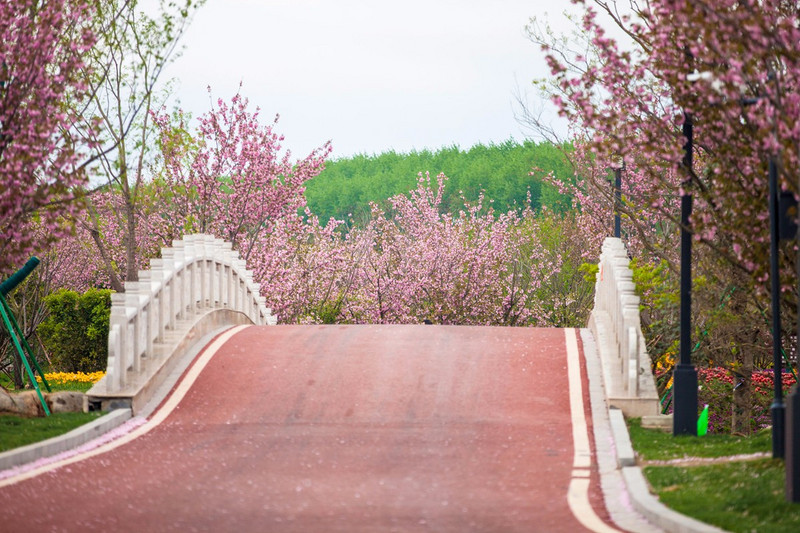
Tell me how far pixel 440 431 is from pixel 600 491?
318 centimetres

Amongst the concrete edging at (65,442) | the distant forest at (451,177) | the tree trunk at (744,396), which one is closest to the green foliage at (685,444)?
the concrete edging at (65,442)

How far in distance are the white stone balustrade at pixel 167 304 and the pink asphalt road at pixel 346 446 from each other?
690 mm

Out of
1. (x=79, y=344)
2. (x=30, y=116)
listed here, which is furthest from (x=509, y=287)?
(x=30, y=116)

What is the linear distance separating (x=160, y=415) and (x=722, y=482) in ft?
23.0

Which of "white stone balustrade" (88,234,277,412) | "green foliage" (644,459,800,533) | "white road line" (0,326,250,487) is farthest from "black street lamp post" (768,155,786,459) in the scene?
"white stone balustrade" (88,234,277,412)

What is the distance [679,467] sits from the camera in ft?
36.6

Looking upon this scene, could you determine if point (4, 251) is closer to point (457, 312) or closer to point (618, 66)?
point (618, 66)

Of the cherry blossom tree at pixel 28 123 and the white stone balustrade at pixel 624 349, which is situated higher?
the cherry blossom tree at pixel 28 123

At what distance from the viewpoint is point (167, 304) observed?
17.4 m

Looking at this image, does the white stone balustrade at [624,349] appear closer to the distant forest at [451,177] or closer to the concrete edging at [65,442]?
the concrete edging at [65,442]

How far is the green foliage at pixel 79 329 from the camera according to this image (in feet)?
88.4

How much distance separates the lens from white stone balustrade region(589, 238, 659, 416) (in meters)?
14.2

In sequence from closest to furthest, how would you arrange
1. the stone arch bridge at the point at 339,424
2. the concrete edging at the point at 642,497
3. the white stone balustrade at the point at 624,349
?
the concrete edging at the point at 642,497 < the stone arch bridge at the point at 339,424 < the white stone balustrade at the point at 624,349

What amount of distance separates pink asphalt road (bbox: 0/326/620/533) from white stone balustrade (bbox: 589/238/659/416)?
56cm
